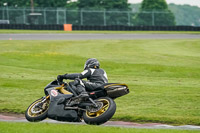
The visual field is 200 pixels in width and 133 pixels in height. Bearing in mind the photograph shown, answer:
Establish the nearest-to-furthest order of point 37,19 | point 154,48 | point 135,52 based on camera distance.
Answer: point 135,52 < point 154,48 < point 37,19

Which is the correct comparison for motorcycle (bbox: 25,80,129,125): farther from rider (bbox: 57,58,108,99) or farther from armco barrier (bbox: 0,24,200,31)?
armco barrier (bbox: 0,24,200,31)

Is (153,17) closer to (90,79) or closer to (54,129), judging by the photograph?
(90,79)

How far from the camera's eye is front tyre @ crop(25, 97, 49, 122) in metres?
10.2

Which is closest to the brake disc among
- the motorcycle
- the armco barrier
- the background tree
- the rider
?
the motorcycle

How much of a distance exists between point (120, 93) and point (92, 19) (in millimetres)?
47714

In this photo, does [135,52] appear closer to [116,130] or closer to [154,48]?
[154,48]

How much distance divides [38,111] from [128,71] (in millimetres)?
12524

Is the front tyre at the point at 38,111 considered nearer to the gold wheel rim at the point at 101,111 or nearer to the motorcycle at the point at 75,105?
the motorcycle at the point at 75,105

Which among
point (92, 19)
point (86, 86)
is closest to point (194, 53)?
point (86, 86)

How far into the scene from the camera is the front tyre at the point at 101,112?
366 inches

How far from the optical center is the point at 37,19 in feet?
178

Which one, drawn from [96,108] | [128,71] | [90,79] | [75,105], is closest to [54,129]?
[96,108]

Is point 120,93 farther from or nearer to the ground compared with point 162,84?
farther from the ground

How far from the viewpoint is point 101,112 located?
951cm
